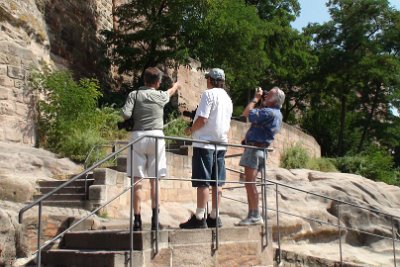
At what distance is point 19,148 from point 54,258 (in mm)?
6134

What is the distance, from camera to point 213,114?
271 inches

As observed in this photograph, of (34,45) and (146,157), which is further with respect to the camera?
(34,45)

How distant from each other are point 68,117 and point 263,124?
A: 6.72 metres

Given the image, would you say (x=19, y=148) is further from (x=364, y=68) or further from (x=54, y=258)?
(x=364, y=68)

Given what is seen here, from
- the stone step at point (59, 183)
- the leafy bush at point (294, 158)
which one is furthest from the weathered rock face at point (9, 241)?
the leafy bush at point (294, 158)

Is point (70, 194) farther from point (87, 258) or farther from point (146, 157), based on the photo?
point (87, 258)

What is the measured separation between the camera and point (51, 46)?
643 inches

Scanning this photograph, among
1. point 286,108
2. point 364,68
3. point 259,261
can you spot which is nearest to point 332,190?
point 259,261

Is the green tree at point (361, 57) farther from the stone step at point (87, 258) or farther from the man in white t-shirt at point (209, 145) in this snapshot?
the stone step at point (87, 258)

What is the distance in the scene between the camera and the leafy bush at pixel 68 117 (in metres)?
12.6

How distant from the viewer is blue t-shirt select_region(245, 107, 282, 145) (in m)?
7.32

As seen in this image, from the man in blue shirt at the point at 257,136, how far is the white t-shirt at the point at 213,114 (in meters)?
0.46

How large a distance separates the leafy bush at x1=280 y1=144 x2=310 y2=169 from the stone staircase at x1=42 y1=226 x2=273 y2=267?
38.9 ft

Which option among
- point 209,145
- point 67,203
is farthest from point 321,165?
point 209,145
